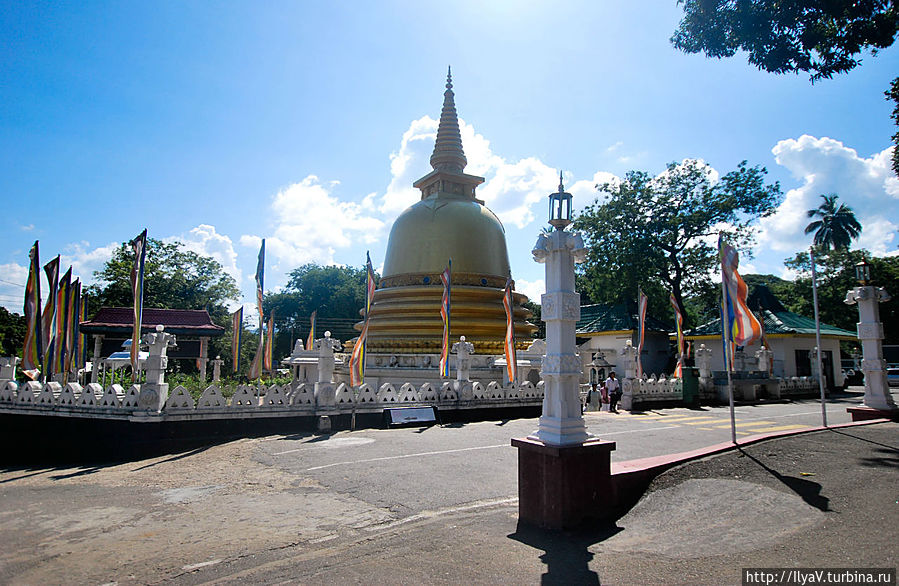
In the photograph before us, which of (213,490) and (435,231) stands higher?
(435,231)

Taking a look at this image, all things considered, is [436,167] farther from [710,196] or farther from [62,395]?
[62,395]

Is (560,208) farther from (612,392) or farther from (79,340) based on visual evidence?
(79,340)

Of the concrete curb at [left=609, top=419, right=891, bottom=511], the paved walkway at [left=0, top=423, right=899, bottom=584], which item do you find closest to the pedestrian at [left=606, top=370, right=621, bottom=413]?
the paved walkway at [left=0, top=423, right=899, bottom=584]

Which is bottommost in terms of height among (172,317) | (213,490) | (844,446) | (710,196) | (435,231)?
(213,490)

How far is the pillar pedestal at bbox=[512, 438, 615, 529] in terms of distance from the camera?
6.59m

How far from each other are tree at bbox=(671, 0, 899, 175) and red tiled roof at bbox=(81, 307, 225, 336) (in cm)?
3145

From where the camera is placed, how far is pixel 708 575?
15.9 ft

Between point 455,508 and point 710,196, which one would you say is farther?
point 710,196

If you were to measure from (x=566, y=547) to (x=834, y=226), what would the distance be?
58609 mm

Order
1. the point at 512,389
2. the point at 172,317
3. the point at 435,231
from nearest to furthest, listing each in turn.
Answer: the point at 512,389
the point at 435,231
the point at 172,317

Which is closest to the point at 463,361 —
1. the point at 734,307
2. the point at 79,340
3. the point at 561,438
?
the point at 734,307

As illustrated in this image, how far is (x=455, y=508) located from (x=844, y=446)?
7100 millimetres

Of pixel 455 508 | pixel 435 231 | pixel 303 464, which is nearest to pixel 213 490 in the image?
pixel 303 464

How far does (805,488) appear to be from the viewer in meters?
6.97
